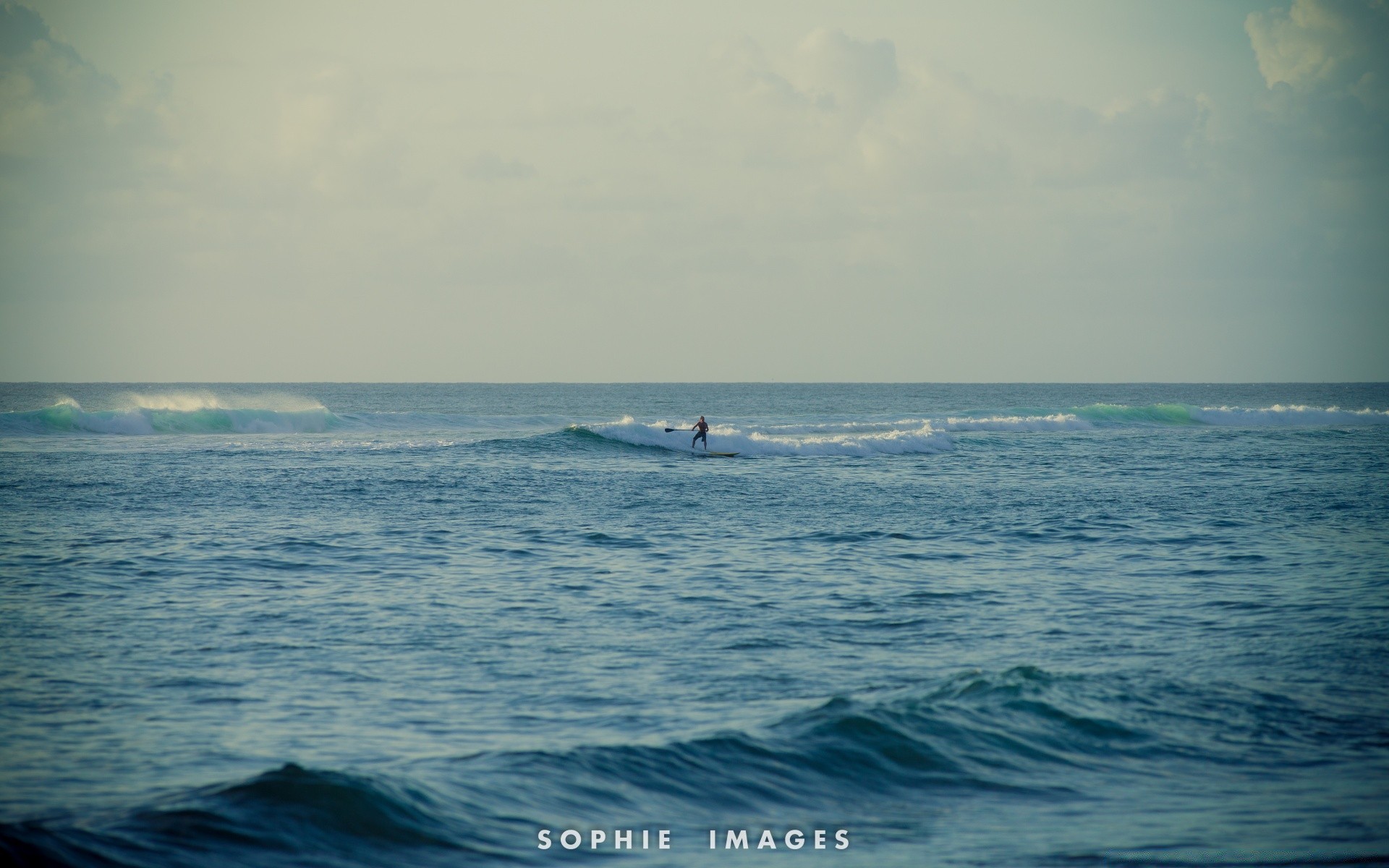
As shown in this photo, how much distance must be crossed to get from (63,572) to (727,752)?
1386cm

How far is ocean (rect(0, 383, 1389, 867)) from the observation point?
8055 mm

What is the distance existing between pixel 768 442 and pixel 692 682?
1581 inches

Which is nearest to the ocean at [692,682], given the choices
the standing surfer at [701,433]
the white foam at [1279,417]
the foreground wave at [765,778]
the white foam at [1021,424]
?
the foreground wave at [765,778]

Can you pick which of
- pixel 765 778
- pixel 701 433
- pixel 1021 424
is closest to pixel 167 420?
pixel 701 433

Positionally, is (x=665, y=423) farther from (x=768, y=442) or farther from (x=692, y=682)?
(x=692, y=682)

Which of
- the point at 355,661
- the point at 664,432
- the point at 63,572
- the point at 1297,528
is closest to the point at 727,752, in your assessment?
the point at 355,661

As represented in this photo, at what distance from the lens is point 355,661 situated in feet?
40.4

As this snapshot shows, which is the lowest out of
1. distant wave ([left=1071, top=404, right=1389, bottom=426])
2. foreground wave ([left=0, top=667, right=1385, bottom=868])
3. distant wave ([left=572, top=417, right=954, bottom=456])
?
foreground wave ([left=0, top=667, right=1385, bottom=868])

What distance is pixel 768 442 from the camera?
51.6 meters

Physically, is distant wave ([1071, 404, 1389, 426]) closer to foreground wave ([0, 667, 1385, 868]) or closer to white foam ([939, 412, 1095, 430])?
white foam ([939, 412, 1095, 430])

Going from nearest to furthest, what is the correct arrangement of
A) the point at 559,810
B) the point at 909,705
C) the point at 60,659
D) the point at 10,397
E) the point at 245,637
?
the point at 559,810
the point at 909,705
the point at 60,659
the point at 245,637
the point at 10,397

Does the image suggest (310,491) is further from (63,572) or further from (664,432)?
(664,432)

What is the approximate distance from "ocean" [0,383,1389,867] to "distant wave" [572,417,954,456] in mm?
21827

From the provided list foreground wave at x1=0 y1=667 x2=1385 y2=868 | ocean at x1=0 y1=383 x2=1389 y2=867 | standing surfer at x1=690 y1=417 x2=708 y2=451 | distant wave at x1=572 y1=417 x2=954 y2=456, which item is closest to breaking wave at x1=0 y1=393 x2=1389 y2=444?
distant wave at x1=572 y1=417 x2=954 y2=456
